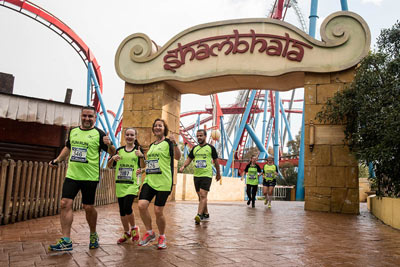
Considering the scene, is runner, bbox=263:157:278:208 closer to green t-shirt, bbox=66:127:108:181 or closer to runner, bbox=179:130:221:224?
runner, bbox=179:130:221:224

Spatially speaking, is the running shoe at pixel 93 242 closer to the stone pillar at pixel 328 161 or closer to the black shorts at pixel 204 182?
the black shorts at pixel 204 182

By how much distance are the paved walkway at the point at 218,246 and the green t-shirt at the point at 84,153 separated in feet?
2.54

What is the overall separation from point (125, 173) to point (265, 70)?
21.9 feet

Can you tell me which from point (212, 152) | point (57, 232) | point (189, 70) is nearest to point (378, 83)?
point (212, 152)

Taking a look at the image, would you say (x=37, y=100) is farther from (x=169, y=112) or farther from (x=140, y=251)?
(x=140, y=251)

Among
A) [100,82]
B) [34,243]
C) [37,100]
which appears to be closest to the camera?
[34,243]

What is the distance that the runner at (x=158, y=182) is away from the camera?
3.87 metres

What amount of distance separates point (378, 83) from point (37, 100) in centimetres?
842

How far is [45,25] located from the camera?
17391 mm

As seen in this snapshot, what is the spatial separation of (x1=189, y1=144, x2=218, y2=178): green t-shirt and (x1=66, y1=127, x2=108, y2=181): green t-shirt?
8.15 feet

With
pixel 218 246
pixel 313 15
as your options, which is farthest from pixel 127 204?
pixel 313 15

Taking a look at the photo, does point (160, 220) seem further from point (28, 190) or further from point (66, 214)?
point (28, 190)

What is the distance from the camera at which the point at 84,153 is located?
3.80m

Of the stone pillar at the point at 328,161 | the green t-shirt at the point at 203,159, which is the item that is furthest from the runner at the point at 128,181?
the stone pillar at the point at 328,161
